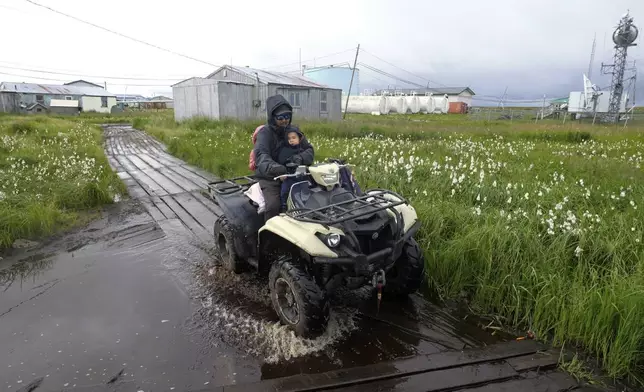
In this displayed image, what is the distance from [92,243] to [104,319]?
2.44 meters

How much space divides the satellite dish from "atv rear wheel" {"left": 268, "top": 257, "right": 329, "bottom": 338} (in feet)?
155

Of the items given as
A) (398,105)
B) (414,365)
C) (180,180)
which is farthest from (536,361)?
(398,105)

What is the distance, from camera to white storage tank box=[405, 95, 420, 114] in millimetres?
56681

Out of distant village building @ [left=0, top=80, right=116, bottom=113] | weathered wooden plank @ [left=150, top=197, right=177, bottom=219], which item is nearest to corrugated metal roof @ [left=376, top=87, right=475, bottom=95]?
distant village building @ [left=0, top=80, right=116, bottom=113]

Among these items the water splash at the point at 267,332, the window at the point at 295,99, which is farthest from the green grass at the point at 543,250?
the window at the point at 295,99

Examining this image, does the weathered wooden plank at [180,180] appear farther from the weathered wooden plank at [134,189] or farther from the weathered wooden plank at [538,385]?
the weathered wooden plank at [538,385]

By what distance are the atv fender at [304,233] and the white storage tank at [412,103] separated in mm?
55601

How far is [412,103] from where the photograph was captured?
57219 mm

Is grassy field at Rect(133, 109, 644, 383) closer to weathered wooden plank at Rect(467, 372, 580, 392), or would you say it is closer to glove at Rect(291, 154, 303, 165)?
weathered wooden plank at Rect(467, 372, 580, 392)

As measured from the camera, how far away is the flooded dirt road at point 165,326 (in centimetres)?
326

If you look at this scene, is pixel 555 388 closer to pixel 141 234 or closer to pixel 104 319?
pixel 104 319

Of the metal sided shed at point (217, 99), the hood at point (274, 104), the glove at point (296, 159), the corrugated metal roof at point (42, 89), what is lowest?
the glove at point (296, 159)

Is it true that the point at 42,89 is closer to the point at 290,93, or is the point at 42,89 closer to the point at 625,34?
the point at 290,93

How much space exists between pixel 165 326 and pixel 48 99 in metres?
67.8
